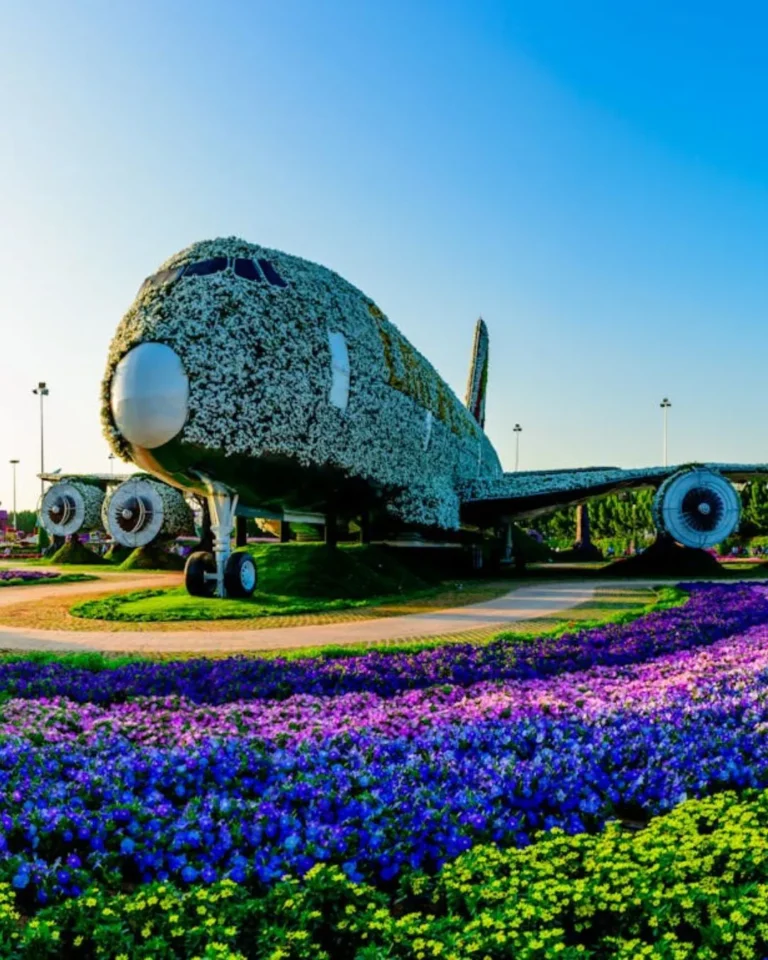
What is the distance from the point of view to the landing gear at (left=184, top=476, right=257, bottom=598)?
1717 cm

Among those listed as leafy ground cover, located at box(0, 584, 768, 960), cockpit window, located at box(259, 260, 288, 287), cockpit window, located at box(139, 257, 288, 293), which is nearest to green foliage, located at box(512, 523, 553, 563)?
cockpit window, located at box(259, 260, 288, 287)

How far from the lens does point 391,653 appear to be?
1026 centimetres

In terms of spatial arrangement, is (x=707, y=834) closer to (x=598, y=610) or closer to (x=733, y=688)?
(x=733, y=688)

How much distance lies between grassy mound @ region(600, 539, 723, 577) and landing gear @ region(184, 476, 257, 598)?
16.9 meters

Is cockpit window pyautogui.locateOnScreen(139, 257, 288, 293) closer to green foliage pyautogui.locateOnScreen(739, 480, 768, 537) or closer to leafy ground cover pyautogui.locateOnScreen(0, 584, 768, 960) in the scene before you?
leafy ground cover pyautogui.locateOnScreen(0, 584, 768, 960)

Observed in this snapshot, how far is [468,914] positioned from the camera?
3.58 metres

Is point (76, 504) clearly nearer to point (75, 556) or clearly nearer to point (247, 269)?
point (75, 556)

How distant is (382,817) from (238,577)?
12998 millimetres

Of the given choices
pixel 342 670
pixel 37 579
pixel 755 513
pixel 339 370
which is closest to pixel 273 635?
pixel 342 670

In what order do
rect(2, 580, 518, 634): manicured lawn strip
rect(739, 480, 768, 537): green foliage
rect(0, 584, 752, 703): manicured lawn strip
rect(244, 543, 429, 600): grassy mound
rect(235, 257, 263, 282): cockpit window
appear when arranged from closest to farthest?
rect(0, 584, 752, 703): manicured lawn strip → rect(2, 580, 518, 634): manicured lawn strip → rect(235, 257, 263, 282): cockpit window → rect(244, 543, 429, 600): grassy mound → rect(739, 480, 768, 537): green foliage

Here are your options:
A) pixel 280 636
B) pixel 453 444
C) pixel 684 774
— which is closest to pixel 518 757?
pixel 684 774

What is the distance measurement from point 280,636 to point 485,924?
31.3ft

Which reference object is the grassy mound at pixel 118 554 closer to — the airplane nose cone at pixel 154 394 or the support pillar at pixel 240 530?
the support pillar at pixel 240 530

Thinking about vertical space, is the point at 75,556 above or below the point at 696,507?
below
